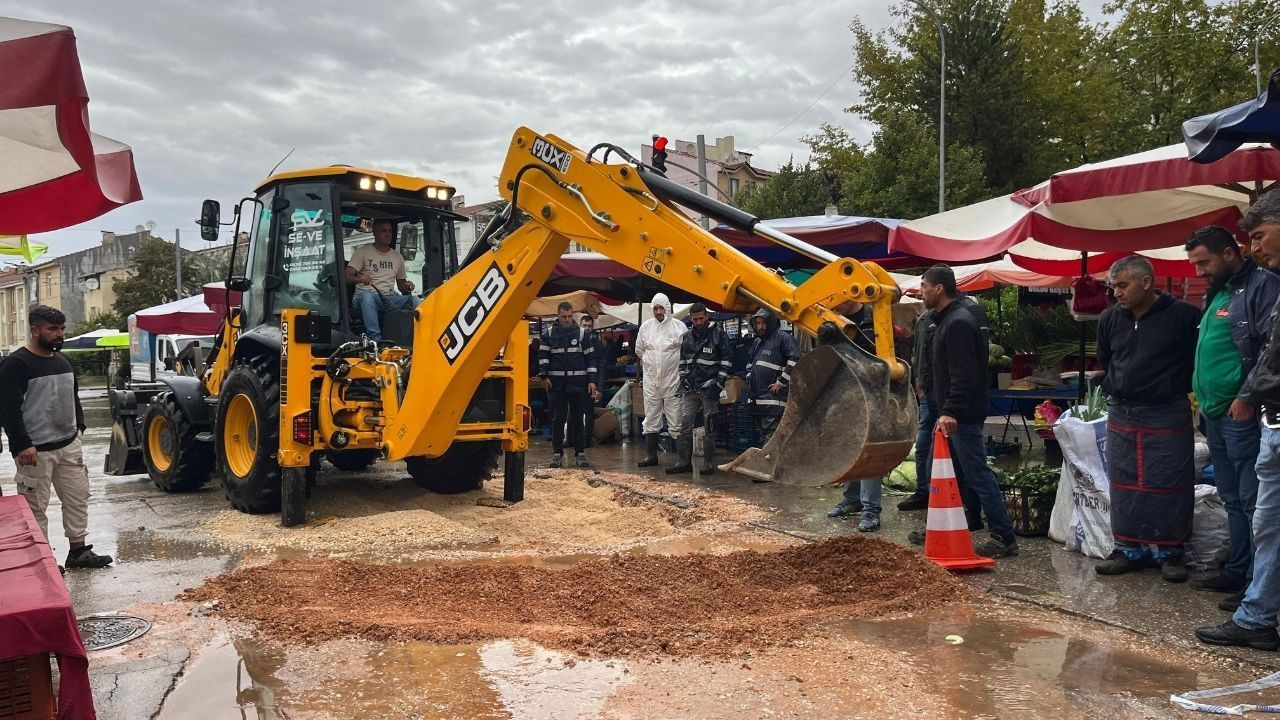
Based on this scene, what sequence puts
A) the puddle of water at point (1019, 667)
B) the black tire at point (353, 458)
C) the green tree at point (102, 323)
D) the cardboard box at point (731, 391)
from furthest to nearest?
the green tree at point (102, 323)
the cardboard box at point (731, 391)
the black tire at point (353, 458)
the puddle of water at point (1019, 667)

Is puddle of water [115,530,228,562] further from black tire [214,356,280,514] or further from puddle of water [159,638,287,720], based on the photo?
puddle of water [159,638,287,720]

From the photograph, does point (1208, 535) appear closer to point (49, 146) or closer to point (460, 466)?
point (460, 466)

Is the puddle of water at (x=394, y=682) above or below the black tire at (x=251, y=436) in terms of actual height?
below

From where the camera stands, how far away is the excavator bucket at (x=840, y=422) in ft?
16.4

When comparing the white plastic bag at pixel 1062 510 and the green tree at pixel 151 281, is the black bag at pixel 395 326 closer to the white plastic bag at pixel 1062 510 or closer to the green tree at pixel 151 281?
the white plastic bag at pixel 1062 510

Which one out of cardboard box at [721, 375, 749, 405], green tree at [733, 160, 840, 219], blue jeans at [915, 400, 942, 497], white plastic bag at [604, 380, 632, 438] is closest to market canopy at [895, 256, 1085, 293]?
cardboard box at [721, 375, 749, 405]

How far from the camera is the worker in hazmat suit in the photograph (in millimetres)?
11234

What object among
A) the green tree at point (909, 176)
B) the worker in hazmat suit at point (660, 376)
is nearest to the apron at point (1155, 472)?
the worker in hazmat suit at point (660, 376)

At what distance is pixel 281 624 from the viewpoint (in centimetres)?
495

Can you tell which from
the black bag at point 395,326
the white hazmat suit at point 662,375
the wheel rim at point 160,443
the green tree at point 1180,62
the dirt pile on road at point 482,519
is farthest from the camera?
the green tree at point 1180,62

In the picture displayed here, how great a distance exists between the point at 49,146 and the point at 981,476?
18.3ft

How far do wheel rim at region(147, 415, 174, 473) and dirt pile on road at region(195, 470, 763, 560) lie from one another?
1990 millimetres

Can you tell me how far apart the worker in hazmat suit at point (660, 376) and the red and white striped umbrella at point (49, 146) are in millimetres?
7398

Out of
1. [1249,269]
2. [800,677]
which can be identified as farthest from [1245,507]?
[800,677]
